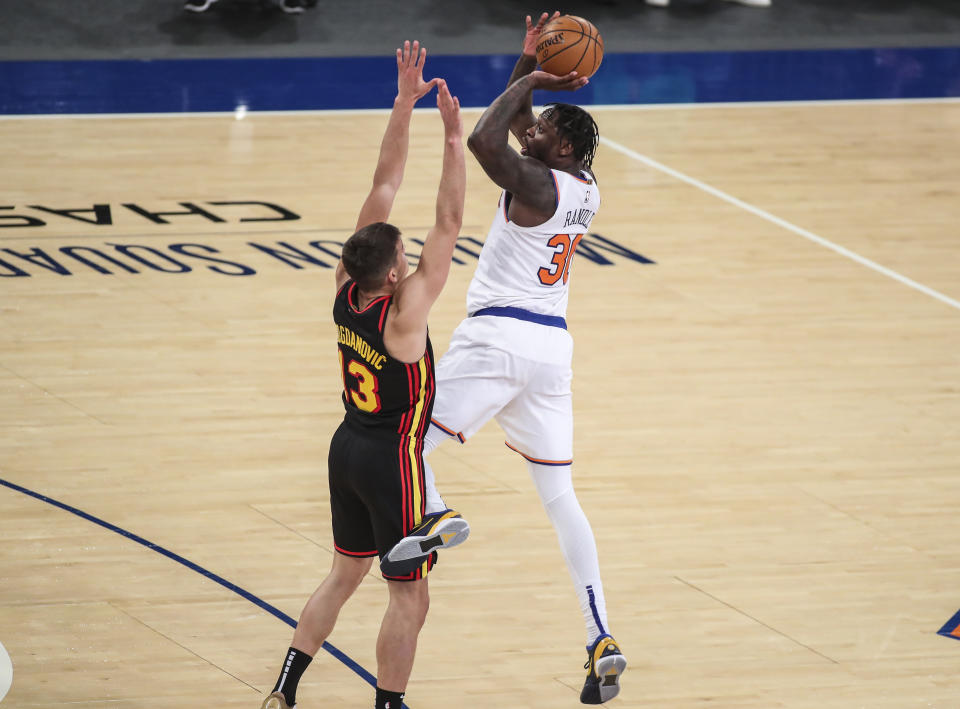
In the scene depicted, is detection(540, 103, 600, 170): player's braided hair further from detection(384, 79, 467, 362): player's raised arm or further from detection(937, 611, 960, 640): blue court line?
detection(937, 611, 960, 640): blue court line

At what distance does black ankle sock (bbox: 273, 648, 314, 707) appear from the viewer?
4.70m

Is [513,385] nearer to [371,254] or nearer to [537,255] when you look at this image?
[537,255]

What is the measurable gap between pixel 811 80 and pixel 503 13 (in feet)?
12.5

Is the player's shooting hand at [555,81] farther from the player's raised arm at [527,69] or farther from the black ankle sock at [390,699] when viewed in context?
the black ankle sock at [390,699]

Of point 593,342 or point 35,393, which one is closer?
point 35,393

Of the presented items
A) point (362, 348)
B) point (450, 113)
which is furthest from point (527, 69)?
point (362, 348)

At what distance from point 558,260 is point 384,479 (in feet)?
3.93

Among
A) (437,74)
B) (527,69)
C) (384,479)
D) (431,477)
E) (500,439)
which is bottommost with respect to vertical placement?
(500,439)

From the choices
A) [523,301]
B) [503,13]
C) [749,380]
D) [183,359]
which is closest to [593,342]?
[749,380]

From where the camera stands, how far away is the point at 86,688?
491 cm

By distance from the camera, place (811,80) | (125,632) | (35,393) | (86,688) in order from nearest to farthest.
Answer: (86,688), (125,632), (35,393), (811,80)

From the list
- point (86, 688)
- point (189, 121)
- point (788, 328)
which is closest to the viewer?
point (86, 688)

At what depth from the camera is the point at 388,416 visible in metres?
4.51

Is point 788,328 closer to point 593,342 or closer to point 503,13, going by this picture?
point 593,342
